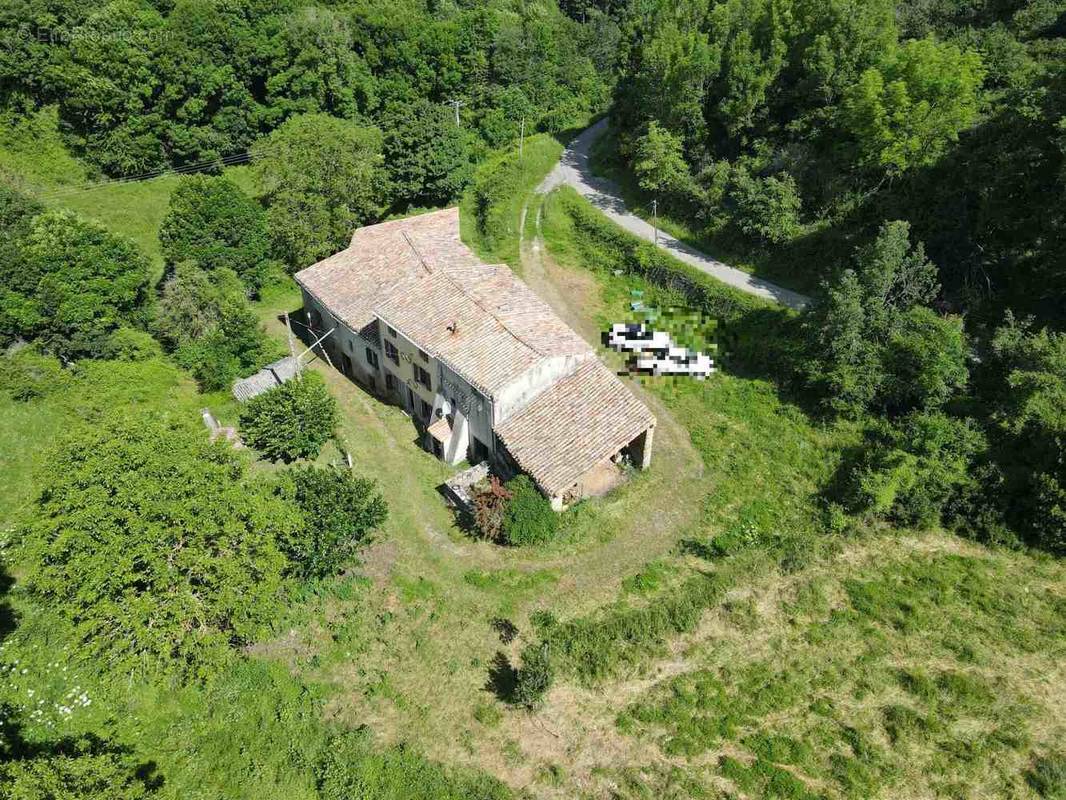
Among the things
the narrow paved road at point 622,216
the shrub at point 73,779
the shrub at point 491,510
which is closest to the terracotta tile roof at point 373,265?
the shrub at point 491,510

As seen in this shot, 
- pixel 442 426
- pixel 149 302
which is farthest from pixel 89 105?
pixel 442 426

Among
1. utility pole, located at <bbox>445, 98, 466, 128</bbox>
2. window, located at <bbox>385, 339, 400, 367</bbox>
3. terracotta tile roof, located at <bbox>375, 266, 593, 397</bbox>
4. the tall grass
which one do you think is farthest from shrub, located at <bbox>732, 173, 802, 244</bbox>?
utility pole, located at <bbox>445, 98, 466, 128</bbox>

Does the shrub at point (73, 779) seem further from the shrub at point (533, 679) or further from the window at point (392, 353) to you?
the window at point (392, 353)

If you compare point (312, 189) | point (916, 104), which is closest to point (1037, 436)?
point (916, 104)

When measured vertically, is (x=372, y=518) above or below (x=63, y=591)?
below

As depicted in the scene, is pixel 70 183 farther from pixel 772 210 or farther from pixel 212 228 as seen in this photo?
pixel 772 210

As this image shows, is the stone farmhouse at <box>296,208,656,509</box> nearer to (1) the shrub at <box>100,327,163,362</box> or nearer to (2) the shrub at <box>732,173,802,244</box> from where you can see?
(1) the shrub at <box>100,327,163,362</box>

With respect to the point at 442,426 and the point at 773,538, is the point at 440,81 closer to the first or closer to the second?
the point at 442,426
